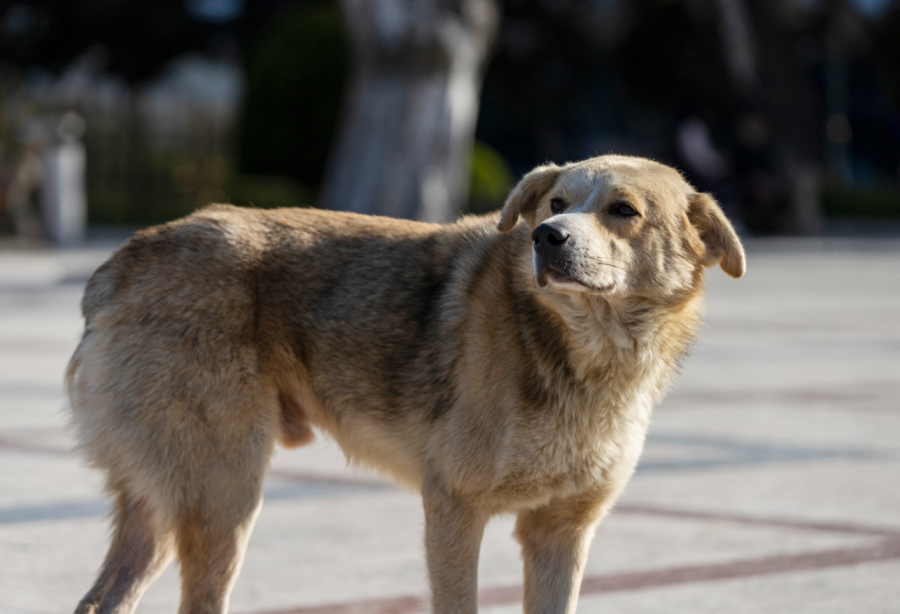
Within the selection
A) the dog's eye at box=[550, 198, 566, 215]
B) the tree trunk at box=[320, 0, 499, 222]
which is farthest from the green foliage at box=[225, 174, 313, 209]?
the dog's eye at box=[550, 198, 566, 215]

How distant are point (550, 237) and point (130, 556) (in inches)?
65.8

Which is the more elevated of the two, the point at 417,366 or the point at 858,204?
the point at 417,366

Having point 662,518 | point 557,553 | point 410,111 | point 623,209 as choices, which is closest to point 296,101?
point 410,111

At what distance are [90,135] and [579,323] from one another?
23328 mm

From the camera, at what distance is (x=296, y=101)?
2073cm

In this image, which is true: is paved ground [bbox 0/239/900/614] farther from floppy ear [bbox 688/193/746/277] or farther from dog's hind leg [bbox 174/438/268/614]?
floppy ear [bbox 688/193/746/277]

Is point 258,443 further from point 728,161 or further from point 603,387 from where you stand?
point 728,161

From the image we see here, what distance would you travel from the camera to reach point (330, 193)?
16297 mm

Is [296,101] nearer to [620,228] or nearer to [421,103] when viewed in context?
[421,103]

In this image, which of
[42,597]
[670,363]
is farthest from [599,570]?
[42,597]

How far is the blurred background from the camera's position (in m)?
15.6

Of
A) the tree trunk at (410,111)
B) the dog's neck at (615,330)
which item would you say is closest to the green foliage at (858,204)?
the tree trunk at (410,111)

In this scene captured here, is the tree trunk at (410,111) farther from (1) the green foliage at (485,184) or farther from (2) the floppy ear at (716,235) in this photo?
(2) the floppy ear at (716,235)

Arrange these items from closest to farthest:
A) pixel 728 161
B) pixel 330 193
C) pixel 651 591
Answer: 1. pixel 651 591
2. pixel 330 193
3. pixel 728 161
